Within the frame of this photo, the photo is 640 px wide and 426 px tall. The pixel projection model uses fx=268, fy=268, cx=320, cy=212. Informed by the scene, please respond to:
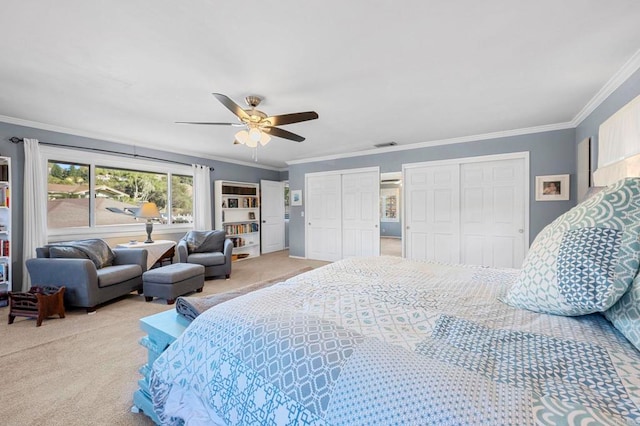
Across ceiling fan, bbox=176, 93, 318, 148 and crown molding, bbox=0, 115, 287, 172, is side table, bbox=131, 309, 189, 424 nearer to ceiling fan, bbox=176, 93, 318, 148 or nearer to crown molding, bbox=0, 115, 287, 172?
ceiling fan, bbox=176, 93, 318, 148

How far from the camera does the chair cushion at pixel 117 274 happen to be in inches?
124

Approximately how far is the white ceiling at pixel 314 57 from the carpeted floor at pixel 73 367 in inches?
73.3

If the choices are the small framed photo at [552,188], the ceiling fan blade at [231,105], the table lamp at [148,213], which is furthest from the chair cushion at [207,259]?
the small framed photo at [552,188]

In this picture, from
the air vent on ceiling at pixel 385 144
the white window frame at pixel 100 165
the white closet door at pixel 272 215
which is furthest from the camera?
the white closet door at pixel 272 215

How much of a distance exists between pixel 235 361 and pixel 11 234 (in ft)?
13.9

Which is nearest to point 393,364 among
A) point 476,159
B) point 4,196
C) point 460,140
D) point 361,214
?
point 476,159

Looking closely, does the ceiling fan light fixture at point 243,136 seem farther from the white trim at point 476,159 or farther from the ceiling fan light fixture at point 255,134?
the white trim at point 476,159

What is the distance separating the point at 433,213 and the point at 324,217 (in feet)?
7.65

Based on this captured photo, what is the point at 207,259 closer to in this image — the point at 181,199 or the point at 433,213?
the point at 181,199

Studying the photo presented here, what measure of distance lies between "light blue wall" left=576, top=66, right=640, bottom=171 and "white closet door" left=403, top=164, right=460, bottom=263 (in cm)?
159

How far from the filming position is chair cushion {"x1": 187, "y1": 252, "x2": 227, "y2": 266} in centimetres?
435

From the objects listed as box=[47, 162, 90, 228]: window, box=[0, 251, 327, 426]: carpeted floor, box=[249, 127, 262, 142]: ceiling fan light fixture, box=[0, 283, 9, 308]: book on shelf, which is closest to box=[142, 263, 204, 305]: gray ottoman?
box=[0, 251, 327, 426]: carpeted floor

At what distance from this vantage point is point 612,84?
250 cm

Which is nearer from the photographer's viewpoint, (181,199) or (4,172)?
(4,172)
